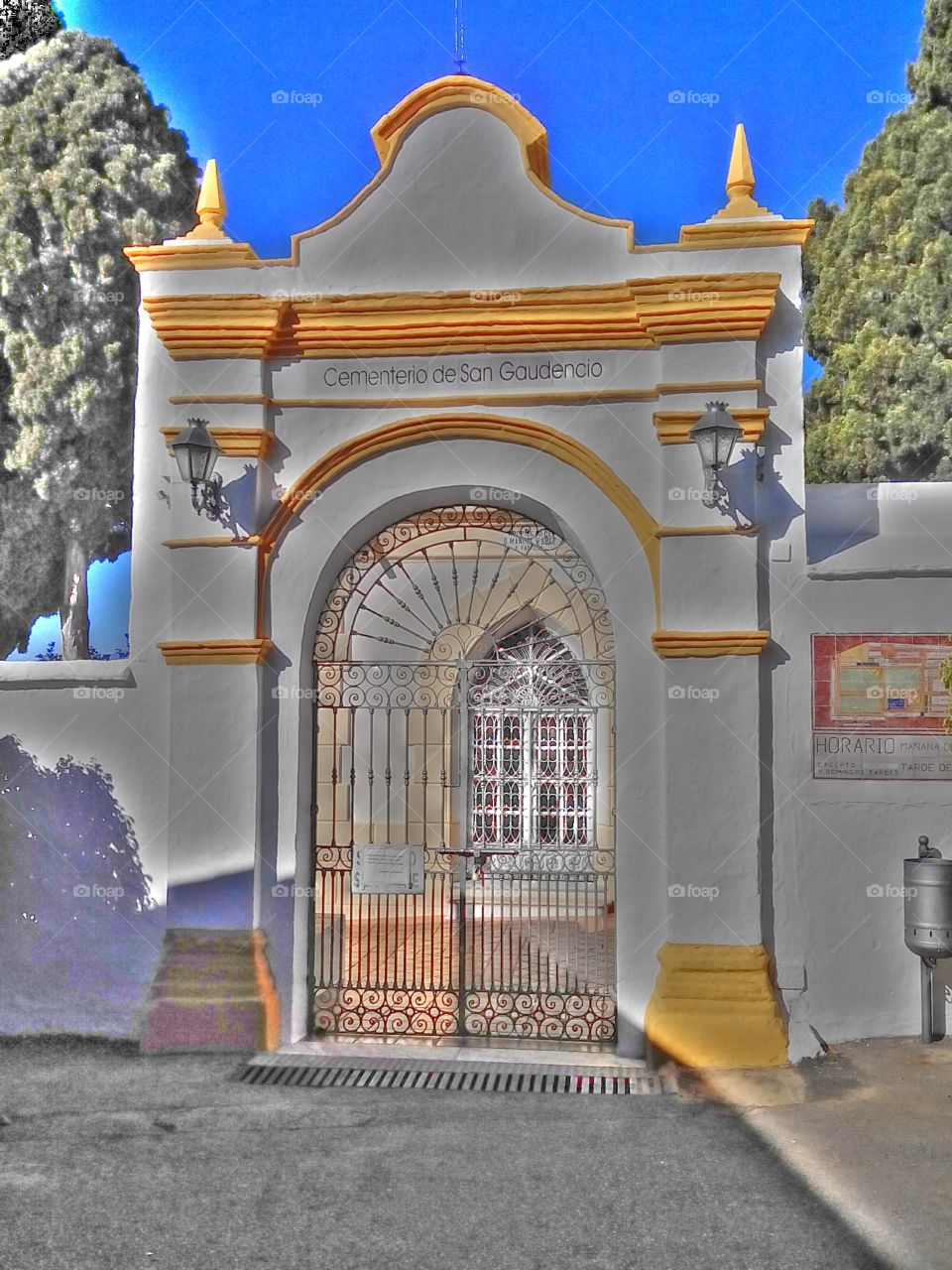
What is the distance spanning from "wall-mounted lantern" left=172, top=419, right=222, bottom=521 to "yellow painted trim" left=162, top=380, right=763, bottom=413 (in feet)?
0.83

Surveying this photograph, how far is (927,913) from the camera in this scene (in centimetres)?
614

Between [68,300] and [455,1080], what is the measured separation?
12.8 metres

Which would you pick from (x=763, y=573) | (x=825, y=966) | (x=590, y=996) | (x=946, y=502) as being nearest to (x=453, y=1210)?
(x=590, y=996)

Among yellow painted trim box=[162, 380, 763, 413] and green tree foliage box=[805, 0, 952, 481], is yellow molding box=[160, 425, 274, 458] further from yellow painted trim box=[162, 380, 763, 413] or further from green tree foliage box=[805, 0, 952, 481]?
green tree foliage box=[805, 0, 952, 481]

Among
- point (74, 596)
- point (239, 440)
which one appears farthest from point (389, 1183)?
point (74, 596)

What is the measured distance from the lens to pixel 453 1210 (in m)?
4.41

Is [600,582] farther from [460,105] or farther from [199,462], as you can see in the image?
[460,105]

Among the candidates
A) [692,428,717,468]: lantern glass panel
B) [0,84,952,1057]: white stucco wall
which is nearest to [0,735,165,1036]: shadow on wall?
[0,84,952,1057]: white stucco wall

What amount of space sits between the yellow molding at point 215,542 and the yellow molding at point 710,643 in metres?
2.43

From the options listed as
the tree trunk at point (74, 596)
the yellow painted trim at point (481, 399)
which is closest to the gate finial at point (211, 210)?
the yellow painted trim at point (481, 399)

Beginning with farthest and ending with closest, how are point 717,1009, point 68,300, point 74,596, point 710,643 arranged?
point 74,596 < point 68,300 < point 710,643 < point 717,1009

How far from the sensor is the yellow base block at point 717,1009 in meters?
6.20

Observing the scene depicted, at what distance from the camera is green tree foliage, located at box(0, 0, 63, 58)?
54.2ft

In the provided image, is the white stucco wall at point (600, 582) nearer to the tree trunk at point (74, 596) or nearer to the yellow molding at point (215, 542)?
the yellow molding at point (215, 542)
